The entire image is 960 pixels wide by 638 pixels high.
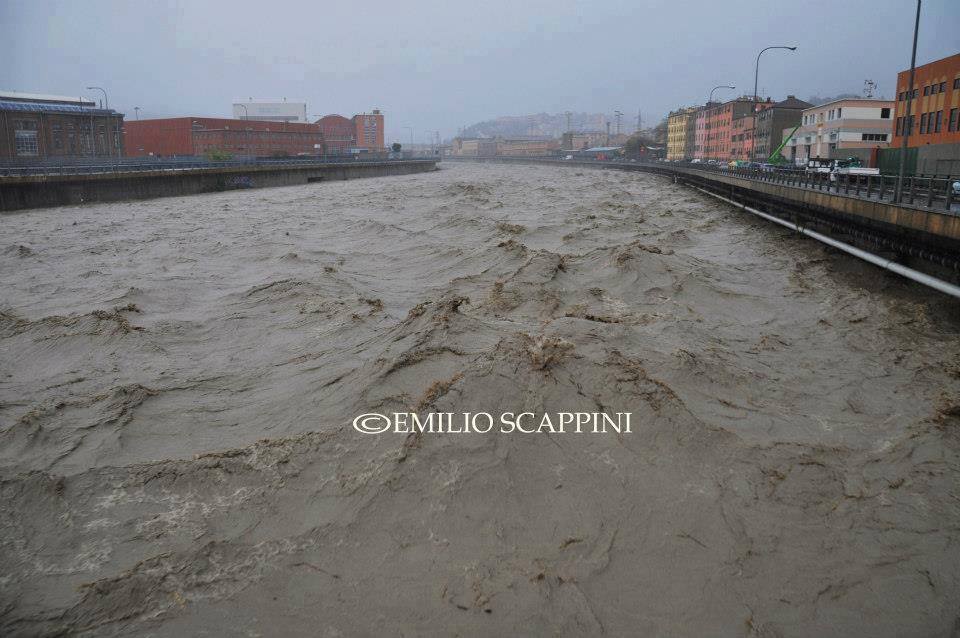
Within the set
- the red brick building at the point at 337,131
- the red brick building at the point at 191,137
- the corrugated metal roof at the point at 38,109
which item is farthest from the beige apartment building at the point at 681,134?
the corrugated metal roof at the point at 38,109

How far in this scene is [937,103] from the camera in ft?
156

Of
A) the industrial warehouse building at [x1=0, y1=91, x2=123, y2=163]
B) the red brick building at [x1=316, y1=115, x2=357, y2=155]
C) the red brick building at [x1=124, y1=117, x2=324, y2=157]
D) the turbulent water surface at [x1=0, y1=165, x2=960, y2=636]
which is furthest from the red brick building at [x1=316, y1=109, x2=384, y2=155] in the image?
the turbulent water surface at [x1=0, y1=165, x2=960, y2=636]

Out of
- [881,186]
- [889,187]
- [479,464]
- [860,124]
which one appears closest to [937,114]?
[860,124]

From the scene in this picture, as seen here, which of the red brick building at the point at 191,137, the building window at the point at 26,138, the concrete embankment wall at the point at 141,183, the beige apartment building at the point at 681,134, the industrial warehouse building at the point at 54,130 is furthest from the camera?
the beige apartment building at the point at 681,134

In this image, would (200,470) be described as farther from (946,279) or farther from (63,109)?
(63,109)

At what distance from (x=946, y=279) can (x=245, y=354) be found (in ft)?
54.4

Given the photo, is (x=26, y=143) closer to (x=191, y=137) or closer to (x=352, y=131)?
(x=191, y=137)

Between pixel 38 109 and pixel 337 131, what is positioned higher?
pixel 337 131

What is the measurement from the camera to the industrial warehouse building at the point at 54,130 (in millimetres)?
59688

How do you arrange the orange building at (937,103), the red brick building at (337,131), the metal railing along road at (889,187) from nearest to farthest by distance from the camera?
the metal railing along road at (889,187), the orange building at (937,103), the red brick building at (337,131)

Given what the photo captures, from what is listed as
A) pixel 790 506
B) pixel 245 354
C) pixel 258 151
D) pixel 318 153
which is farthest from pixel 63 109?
pixel 790 506

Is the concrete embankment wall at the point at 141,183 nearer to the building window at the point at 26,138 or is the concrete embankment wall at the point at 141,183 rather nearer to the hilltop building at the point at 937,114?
the building window at the point at 26,138

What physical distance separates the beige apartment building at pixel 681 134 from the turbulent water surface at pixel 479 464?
126711 millimetres

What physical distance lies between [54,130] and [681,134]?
115709 millimetres
